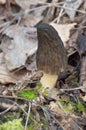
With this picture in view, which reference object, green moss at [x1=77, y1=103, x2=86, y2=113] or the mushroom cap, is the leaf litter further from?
the mushroom cap

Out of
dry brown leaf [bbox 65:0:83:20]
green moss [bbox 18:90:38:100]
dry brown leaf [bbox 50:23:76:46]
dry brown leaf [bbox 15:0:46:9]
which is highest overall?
dry brown leaf [bbox 15:0:46:9]

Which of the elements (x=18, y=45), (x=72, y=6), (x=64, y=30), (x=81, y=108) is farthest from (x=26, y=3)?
(x=81, y=108)

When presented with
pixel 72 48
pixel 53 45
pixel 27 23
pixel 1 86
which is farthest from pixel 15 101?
pixel 27 23

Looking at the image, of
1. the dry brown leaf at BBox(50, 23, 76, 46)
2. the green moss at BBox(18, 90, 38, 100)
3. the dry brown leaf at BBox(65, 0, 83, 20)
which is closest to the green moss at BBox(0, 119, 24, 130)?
the green moss at BBox(18, 90, 38, 100)

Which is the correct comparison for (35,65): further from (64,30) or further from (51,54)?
(64,30)

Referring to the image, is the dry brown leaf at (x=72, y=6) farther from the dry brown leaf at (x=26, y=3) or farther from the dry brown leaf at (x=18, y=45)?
the dry brown leaf at (x=18, y=45)

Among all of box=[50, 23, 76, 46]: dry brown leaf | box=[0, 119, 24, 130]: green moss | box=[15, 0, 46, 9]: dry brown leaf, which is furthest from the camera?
box=[15, 0, 46, 9]: dry brown leaf
